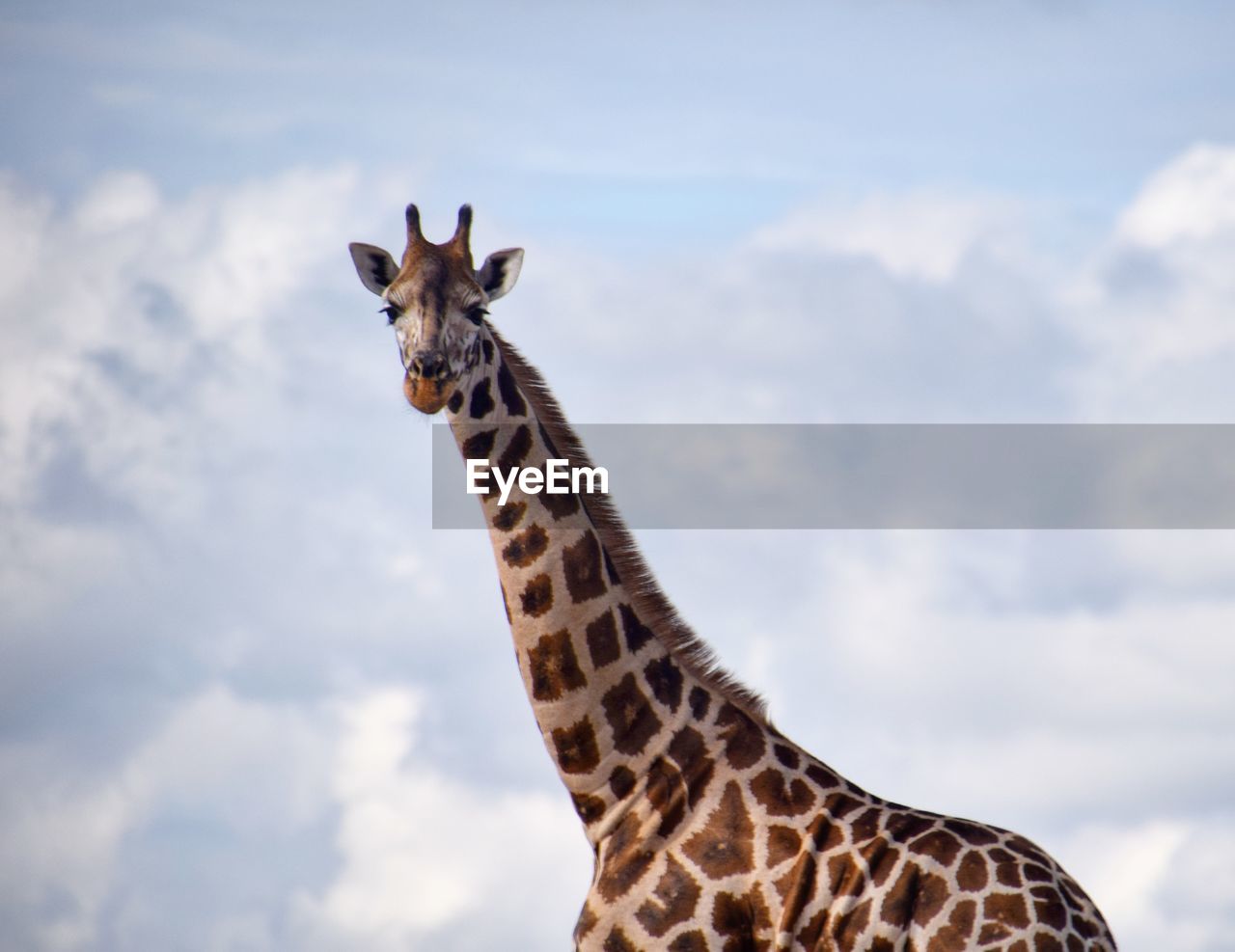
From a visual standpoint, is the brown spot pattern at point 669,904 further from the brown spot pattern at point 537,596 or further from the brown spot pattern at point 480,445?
the brown spot pattern at point 480,445

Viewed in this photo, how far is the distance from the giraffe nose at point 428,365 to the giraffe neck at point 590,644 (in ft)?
1.45

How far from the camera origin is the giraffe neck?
15375 millimetres

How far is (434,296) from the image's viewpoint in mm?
15500

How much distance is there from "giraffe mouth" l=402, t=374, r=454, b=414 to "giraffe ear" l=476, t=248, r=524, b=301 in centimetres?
150

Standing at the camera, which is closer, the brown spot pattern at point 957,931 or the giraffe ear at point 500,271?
the brown spot pattern at point 957,931

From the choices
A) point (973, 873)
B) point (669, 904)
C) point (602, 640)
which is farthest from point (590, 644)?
point (973, 873)

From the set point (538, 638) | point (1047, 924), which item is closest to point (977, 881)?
point (1047, 924)

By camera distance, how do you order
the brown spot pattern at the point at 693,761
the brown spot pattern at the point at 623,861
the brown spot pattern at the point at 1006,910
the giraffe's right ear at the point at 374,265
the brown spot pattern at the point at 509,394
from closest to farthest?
the brown spot pattern at the point at 1006,910, the brown spot pattern at the point at 623,861, the brown spot pattern at the point at 693,761, the brown spot pattern at the point at 509,394, the giraffe's right ear at the point at 374,265

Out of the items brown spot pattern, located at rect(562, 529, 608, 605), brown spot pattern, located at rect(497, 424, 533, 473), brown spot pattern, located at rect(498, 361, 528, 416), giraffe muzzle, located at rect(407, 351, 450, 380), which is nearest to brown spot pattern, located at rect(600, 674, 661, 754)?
brown spot pattern, located at rect(562, 529, 608, 605)

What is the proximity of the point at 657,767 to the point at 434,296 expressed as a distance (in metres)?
4.65

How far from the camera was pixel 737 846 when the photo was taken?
48.6 feet

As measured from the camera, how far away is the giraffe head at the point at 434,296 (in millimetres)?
15148

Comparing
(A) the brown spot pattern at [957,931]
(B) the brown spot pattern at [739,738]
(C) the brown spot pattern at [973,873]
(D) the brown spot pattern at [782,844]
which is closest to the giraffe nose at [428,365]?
(B) the brown spot pattern at [739,738]

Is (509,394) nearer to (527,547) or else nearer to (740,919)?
(527,547)
